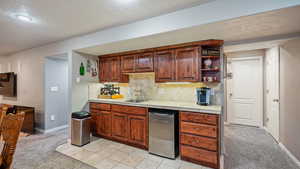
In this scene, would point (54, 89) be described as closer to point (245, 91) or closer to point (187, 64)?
point (187, 64)

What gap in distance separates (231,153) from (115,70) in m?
3.11

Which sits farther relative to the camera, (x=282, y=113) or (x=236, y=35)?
(x=282, y=113)

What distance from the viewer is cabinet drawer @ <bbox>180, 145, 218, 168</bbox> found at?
2154mm

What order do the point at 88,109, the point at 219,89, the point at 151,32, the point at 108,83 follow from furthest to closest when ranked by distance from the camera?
the point at 108,83 → the point at 88,109 → the point at 219,89 → the point at 151,32

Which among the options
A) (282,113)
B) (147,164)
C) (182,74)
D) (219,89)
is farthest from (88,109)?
(282,113)

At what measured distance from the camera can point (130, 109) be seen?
2883mm

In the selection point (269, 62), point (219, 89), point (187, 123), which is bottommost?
point (187, 123)

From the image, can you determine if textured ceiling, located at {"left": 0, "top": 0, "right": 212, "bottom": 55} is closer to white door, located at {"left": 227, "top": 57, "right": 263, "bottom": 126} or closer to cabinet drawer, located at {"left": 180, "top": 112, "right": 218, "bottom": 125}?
cabinet drawer, located at {"left": 180, "top": 112, "right": 218, "bottom": 125}

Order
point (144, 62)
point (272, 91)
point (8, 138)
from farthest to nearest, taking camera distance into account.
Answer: point (272, 91) → point (144, 62) → point (8, 138)

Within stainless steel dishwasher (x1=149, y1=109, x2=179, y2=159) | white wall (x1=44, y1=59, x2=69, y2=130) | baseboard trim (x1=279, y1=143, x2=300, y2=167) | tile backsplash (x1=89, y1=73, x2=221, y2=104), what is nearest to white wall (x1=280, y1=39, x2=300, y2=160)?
baseboard trim (x1=279, y1=143, x2=300, y2=167)

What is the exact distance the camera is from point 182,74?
2738 millimetres

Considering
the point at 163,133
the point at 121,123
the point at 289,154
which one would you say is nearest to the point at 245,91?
the point at 289,154

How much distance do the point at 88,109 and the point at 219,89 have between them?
311 centimetres

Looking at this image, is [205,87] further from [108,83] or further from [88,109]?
[88,109]
